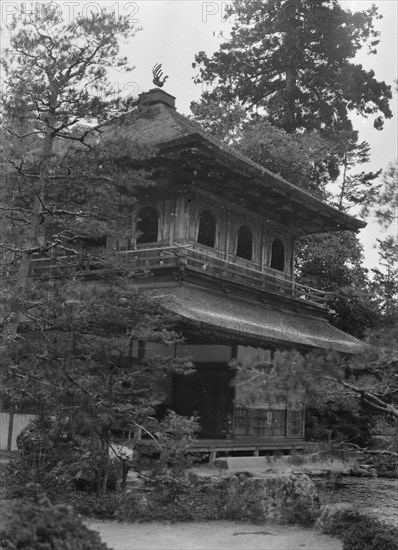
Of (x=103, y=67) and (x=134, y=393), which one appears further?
(x=103, y=67)

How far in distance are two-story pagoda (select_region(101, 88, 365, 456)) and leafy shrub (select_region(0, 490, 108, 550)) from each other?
8092 mm

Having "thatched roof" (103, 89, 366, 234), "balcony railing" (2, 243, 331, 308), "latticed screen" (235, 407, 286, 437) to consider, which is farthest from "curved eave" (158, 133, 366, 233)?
"latticed screen" (235, 407, 286, 437)

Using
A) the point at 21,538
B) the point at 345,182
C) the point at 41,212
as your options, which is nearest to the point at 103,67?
the point at 41,212

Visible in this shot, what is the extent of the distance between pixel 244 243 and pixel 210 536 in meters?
13.0

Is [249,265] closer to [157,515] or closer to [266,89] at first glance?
[157,515]

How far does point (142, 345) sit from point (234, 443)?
11.0ft

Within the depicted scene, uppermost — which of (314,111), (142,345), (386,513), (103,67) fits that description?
(314,111)

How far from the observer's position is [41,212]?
12.4 metres

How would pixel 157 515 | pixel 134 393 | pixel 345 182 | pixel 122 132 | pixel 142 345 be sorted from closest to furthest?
pixel 157 515, pixel 134 393, pixel 142 345, pixel 122 132, pixel 345 182

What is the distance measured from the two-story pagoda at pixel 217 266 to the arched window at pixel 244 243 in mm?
34

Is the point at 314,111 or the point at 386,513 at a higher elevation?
the point at 314,111

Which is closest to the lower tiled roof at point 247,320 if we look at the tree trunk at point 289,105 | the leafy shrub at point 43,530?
the leafy shrub at point 43,530

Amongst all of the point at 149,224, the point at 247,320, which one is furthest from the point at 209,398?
the point at 149,224

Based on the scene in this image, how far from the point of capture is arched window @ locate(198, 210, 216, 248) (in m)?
19.4
